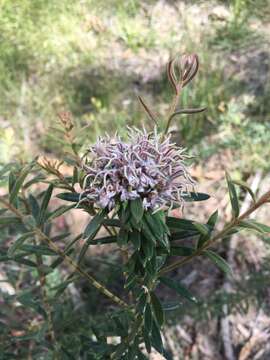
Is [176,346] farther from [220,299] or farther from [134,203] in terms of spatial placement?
[134,203]

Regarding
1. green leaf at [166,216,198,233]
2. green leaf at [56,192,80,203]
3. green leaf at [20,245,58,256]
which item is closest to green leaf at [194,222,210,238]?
green leaf at [166,216,198,233]

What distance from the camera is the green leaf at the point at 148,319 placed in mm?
931

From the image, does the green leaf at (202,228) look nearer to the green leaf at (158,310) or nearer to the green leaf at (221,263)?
the green leaf at (221,263)

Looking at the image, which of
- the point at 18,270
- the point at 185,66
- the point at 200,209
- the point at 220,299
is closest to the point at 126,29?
the point at 200,209

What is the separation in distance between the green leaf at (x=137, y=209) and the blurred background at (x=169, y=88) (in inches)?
45.6

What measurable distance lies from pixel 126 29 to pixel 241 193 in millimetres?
1838

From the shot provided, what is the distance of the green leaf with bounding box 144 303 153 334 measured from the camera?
93 cm

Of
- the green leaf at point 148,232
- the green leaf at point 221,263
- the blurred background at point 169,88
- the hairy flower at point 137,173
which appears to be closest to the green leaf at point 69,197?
the hairy flower at point 137,173

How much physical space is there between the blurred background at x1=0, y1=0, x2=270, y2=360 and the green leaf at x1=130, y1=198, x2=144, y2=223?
116 centimetres

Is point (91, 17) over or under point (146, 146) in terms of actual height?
over

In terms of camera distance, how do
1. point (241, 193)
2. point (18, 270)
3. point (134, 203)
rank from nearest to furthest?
point (134, 203)
point (18, 270)
point (241, 193)

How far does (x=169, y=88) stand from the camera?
3.05 metres

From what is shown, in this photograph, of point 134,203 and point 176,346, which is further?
point 176,346

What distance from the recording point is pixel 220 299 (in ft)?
5.84
